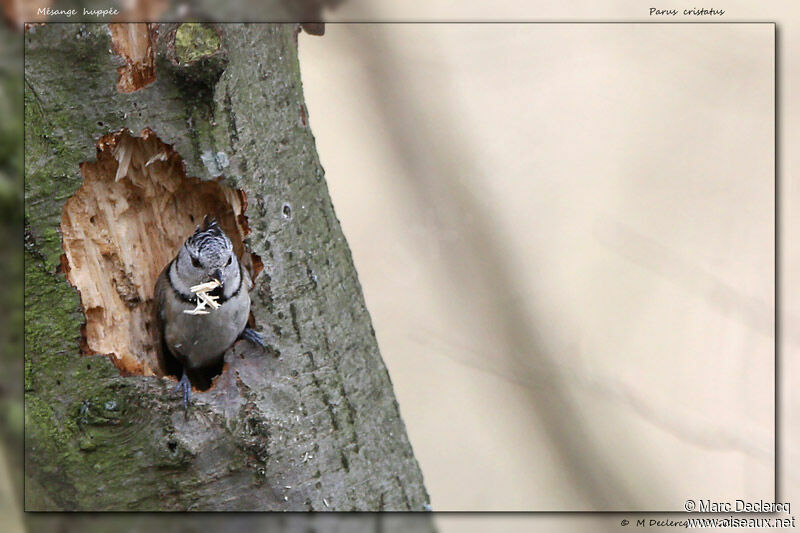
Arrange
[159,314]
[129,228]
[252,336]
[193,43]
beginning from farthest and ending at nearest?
[159,314] → [129,228] → [252,336] → [193,43]

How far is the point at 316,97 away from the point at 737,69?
1.69 metres

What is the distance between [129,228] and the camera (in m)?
1.77

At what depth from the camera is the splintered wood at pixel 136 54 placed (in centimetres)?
154

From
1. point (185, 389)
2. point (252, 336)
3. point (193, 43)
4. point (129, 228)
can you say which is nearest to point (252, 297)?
point (252, 336)

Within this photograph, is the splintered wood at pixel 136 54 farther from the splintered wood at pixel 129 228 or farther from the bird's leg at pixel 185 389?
the bird's leg at pixel 185 389

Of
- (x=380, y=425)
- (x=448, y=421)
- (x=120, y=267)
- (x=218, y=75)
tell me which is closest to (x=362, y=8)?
(x=218, y=75)

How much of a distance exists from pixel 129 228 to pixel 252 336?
1.45 ft

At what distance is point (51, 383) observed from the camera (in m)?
1.44

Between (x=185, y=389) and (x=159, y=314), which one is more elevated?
(x=159, y=314)

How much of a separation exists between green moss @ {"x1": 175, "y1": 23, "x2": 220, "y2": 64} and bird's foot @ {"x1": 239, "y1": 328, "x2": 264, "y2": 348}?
2.01 ft

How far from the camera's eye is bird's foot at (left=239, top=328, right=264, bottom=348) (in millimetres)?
1593

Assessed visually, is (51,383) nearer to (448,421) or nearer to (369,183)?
(369,183)

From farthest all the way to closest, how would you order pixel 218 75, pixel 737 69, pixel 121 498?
pixel 737 69
pixel 218 75
pixel 121 498

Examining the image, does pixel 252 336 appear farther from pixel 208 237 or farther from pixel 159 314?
pixel 159 314
